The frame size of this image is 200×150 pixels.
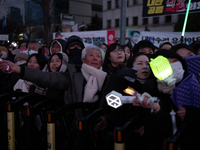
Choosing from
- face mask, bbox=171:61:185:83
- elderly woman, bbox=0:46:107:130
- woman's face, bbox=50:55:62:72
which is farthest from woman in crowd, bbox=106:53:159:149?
woman's face, bbox=50:55:62:72

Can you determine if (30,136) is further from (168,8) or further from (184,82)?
(168,8)

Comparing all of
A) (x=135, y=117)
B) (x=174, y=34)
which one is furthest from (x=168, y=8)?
(x=135, y=117)

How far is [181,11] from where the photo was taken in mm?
7301

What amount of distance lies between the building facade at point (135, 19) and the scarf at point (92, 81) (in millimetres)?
28414

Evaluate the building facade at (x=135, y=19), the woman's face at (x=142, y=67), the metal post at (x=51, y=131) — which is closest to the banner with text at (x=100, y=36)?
the woman's face at (x=142, y=67)

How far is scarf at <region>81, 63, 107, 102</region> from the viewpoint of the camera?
8.20 ft

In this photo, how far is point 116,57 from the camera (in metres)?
3.28

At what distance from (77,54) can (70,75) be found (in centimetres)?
127

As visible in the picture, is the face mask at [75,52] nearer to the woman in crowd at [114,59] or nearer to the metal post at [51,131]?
the woman in crowd at [114,59]

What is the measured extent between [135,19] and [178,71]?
3479 centimetres

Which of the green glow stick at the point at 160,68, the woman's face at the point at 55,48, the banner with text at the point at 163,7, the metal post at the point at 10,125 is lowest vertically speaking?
the metal post at the point at 10,125

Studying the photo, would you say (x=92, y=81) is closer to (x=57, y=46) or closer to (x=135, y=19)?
(x=57, y=46)

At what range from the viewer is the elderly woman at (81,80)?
2441mm

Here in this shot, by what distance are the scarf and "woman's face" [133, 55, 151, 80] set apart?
1.95 ft
